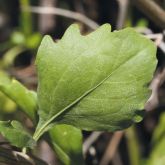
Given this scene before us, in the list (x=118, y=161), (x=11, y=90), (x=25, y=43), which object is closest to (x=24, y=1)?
(x=25, y=43)

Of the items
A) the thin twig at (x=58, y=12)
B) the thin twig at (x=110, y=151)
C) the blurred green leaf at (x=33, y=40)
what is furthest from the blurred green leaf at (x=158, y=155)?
the blurred green leaf at (x=33, y=40)

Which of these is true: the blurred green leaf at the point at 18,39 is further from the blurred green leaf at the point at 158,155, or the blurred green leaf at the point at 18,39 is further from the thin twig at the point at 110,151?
the blurred green leaf at the point at 158,155

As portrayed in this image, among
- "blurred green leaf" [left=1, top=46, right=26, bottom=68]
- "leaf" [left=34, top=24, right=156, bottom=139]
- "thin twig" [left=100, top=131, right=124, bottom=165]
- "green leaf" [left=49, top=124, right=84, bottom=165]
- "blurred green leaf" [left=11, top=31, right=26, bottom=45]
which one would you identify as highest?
"leaf" [left=34, top=24, right=156, bottom=139]

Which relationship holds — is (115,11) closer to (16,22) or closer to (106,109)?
(16,22)

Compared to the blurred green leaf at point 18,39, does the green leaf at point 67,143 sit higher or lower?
higher

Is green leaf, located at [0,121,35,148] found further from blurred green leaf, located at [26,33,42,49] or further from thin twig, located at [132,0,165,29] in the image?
blurred green leaf, located at [26,33,42,49]

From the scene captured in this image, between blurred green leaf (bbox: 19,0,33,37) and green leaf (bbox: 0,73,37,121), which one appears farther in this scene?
blurred green leaf (bbox: 19,0,33,37)

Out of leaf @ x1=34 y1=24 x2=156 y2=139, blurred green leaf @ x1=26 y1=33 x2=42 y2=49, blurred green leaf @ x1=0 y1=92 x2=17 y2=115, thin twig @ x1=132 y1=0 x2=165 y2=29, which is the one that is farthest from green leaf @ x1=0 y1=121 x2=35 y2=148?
blurred green leaf @ x1=26 y1=33 x2=42 y2=49
